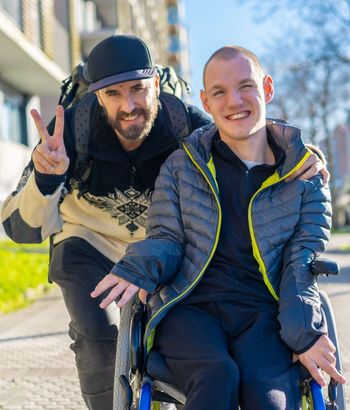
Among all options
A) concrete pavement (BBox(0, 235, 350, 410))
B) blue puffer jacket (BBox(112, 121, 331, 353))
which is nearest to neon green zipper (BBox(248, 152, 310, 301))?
blue puffer jacket (BBox(112, 121, 331, 353))

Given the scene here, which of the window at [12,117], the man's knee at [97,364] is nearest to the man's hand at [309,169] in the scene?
the man's knee at [97,364]

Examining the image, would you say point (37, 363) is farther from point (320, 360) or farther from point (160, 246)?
point (320, 360)

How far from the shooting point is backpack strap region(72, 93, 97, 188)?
3361 mm

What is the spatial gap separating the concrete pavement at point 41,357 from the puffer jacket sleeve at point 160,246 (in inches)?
77.5

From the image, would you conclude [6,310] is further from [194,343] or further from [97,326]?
[194,343]

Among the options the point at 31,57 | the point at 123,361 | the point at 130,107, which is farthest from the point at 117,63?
the point at 31,57

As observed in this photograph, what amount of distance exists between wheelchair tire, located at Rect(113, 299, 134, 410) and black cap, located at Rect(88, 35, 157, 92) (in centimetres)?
100

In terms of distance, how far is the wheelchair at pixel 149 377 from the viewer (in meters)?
2.54

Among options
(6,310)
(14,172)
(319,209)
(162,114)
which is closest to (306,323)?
(319,209)

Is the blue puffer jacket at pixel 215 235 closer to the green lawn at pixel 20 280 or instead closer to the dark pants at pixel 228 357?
the dark pants at pixel 228 357

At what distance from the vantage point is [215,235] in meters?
2.77

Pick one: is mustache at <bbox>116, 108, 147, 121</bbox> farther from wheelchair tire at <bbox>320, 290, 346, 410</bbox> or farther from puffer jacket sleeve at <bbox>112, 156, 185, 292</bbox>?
wheelchair tire at <bbox>320, 290, 346, 410</bbox>

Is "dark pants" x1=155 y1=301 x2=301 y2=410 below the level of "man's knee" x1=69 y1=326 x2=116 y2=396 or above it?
above

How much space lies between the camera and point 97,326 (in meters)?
3.18
